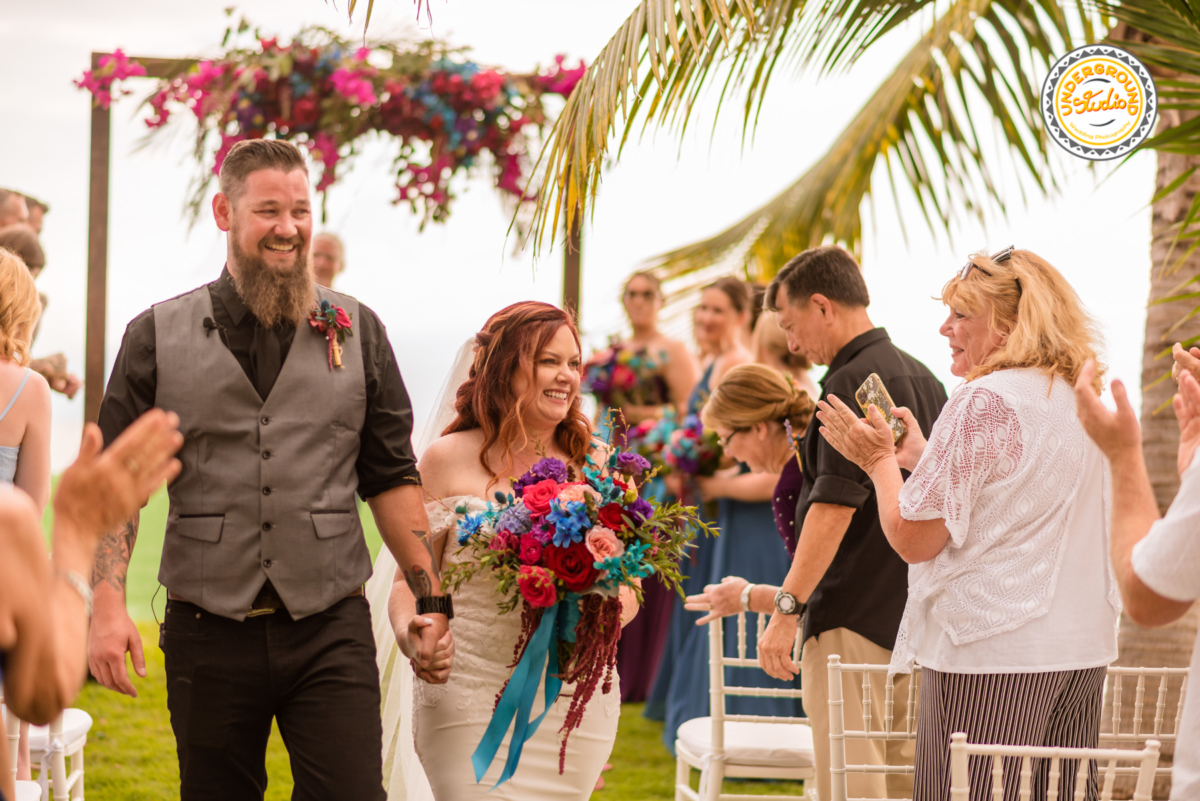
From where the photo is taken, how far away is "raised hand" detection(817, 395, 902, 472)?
2527 millimetres

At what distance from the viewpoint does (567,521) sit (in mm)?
2543

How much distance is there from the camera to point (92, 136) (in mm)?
5551

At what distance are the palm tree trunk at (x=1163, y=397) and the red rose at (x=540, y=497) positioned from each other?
267 centimetres

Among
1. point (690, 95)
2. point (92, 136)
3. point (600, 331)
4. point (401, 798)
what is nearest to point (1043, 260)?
point (690, 95)

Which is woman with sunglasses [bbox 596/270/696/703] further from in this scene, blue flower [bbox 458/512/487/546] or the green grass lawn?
blue flower [bbox 458/512/487/546]

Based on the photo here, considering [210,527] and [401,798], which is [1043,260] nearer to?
[210,527]

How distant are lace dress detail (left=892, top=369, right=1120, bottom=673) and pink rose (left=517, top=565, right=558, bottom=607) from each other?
84 centimetres

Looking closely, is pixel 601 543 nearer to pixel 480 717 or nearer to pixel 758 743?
pixel 480 717

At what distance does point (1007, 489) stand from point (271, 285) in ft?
5.71

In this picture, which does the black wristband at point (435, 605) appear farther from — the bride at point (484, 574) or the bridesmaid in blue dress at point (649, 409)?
the bridesmaid in blue dress at point (649, 409)

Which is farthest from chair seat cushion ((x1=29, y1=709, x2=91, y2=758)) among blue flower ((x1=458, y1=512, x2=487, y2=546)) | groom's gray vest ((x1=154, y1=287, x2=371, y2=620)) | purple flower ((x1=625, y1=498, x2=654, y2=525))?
purple flower ((x1=625, y1=498, x2=654, y2=525))

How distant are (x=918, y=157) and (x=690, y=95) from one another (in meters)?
2.35

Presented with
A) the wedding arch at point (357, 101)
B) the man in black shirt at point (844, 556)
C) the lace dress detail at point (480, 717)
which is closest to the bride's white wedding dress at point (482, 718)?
the lace dress detail at point (480, 717)

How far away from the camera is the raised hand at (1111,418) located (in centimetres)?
179
